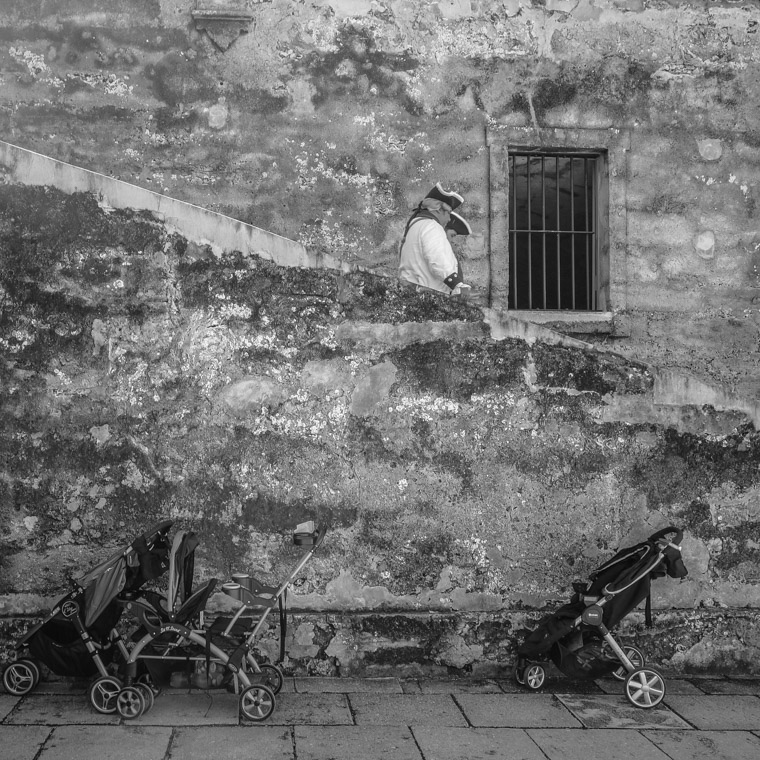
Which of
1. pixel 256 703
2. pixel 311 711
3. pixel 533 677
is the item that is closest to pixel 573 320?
pixel 533 677

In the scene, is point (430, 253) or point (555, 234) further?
point (555, 234)

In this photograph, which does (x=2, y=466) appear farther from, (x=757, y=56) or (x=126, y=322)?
(x=757, y=56)

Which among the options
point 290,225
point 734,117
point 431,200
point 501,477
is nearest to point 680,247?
point 734,117

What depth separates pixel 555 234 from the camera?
9234 millimetres

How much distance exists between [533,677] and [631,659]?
22.3 inches

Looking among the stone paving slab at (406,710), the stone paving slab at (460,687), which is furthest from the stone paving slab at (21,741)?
the stone paving slab at (460,687)

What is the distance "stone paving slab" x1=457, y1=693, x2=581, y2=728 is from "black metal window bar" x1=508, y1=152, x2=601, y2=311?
4.75m

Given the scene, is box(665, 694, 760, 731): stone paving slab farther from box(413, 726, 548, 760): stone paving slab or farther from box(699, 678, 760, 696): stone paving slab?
box(413, 726, 548, 760): stone paving slab

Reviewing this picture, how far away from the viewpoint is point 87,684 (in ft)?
16.5

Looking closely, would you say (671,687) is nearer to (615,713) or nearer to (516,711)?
(615,713)

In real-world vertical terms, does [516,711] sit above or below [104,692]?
below

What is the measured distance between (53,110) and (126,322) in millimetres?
3997

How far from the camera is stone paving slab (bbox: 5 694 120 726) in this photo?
4512 millimetres

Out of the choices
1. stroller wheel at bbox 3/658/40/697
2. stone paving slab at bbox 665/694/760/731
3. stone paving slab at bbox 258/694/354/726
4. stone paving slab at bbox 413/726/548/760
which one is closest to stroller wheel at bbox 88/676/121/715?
stroller wheel at bbox 3/658/40/697
